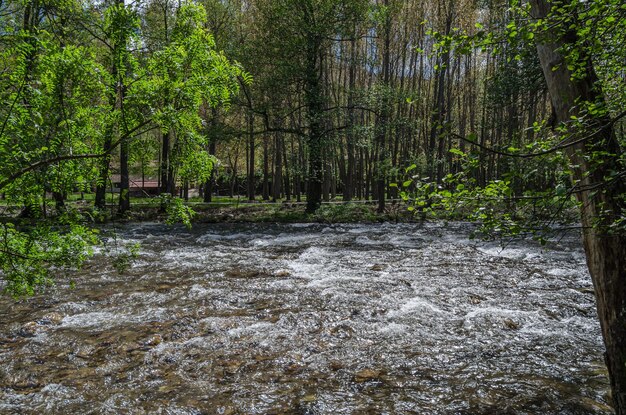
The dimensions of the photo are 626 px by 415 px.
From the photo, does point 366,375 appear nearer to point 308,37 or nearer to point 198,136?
point 198,136

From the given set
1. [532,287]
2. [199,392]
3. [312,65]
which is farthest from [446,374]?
[312,65]

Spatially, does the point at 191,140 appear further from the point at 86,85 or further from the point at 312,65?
the point at 312,65

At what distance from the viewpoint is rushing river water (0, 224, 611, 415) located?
14.6 ft

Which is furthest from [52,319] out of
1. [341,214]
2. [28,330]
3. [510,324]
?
[341,214]

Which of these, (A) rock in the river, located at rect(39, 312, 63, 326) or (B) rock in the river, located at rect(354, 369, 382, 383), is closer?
(B) rock in the river, located at rect(354, 369, 382, 383)

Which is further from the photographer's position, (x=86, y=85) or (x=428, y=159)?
(x=428, y=159)

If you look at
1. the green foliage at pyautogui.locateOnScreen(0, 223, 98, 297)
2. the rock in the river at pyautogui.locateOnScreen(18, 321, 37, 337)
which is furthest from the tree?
the green foliage at pyautogui.locateOnScreen(0, 223, 98, 297)

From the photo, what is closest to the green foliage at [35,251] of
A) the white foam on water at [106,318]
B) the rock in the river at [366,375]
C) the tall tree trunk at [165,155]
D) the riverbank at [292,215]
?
the tall tree trunk at [165,155]

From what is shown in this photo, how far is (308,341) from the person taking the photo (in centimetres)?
599

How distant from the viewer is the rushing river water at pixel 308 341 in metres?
4.46

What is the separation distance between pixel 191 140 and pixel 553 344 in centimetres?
593

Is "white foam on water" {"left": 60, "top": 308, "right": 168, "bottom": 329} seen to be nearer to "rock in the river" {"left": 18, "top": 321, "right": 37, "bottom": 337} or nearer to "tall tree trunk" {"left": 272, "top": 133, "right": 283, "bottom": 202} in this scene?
"rock in the river" {"left": 18, "top": 321, "right": 37, "bottom": 337}

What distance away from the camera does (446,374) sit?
5.02 metres

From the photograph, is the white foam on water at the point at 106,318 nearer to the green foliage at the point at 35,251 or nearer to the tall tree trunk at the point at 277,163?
the green foliage at the point at 35,251
